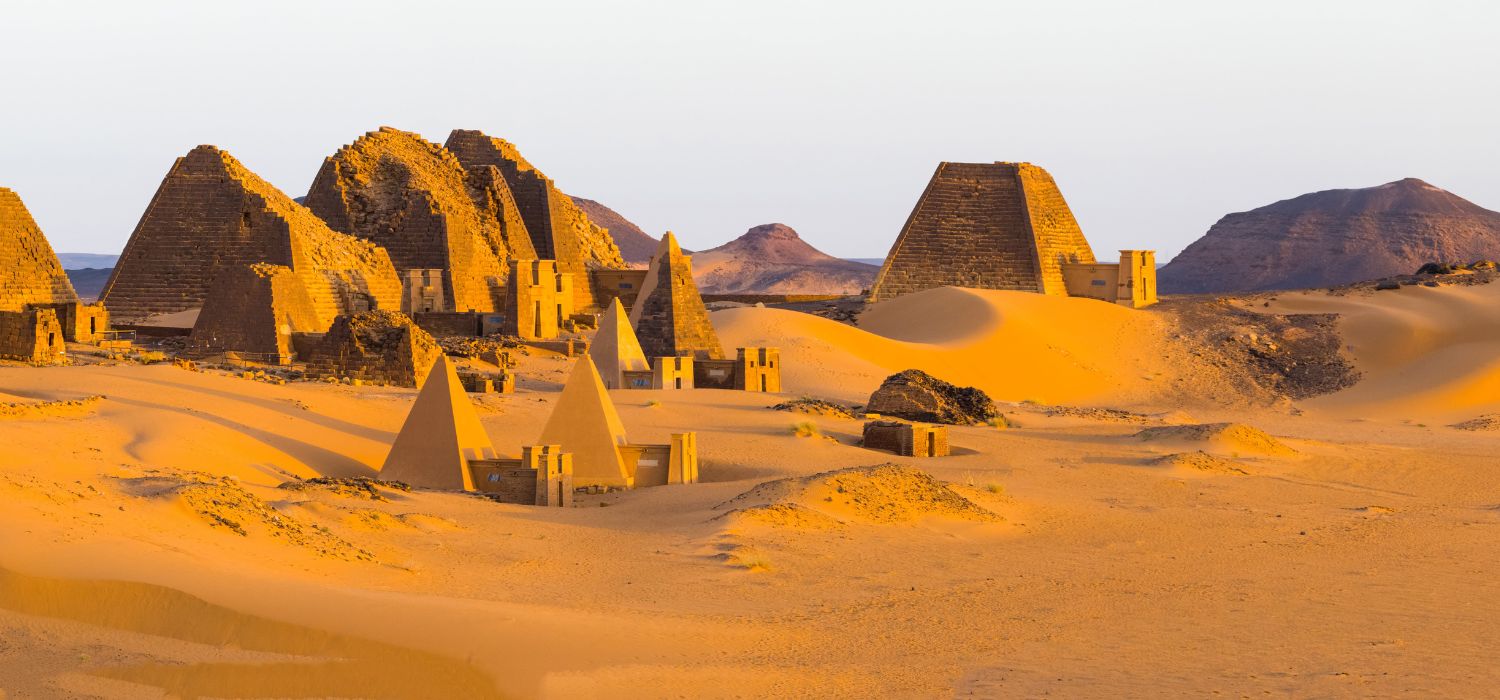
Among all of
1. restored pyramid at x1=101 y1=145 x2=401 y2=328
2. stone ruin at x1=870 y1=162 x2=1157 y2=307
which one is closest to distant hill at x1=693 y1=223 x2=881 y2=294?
stone ruin at x1=870 y1=162 x2=1157 y2=307

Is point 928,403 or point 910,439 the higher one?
point 928,403

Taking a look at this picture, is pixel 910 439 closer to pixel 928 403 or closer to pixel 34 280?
pixel 928 403

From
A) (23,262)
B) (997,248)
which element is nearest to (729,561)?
(23,262)

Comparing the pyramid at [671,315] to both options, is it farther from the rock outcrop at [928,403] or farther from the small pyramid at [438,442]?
the small pyramid at [438,442]

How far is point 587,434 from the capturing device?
1842cm

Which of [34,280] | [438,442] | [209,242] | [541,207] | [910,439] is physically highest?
[541,207]

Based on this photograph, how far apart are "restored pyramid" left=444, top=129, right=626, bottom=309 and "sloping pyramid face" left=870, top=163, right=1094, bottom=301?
906 centimetres

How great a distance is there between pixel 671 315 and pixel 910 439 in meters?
7.51

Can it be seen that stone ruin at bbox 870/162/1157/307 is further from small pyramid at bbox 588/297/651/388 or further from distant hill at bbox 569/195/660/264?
distant hill at bbox 569/195/660/264

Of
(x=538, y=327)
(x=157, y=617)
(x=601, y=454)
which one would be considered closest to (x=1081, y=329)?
(x=538, y=327)

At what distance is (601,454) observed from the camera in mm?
18438

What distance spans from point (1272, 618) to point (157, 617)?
739cm

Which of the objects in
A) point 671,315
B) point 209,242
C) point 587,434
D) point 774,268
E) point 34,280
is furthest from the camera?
point 774,268

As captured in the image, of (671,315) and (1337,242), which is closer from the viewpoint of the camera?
(671,315)
